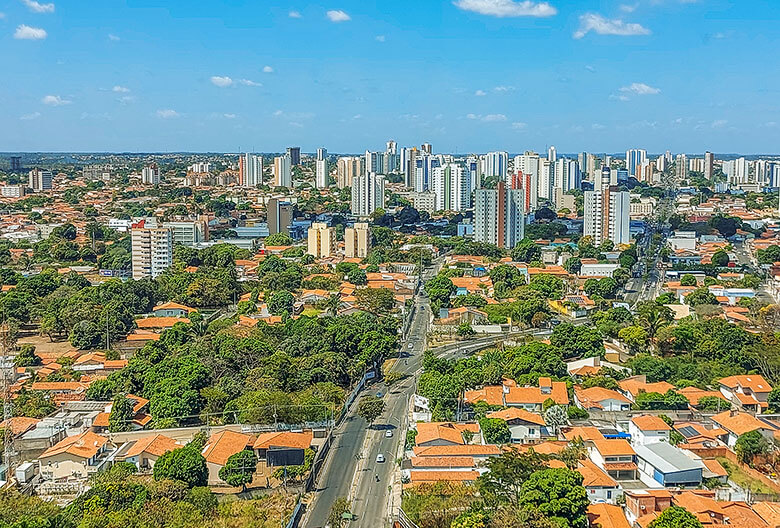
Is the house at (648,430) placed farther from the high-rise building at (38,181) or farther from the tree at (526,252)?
the high-rise building at (38,181)

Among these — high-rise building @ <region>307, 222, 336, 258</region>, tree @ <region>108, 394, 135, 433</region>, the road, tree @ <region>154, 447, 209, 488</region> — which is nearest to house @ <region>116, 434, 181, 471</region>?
tree @ <region>154, 447, 209, 488</region>

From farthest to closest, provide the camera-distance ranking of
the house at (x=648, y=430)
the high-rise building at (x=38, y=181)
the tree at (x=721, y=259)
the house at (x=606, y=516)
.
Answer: the high-rise building at (x=38, y=181), the tree at (x=721, y=259), the house at (x=648, y=430), the house at (x=606, y=516)

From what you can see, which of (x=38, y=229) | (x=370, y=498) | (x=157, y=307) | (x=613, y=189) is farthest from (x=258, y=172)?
(x=370, y=498)

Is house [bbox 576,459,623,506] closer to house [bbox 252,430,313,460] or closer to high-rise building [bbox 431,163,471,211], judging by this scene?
house [bbox 252,430,313,460]

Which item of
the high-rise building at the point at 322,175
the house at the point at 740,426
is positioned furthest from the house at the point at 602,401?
the high-rise building at the point at 322,175

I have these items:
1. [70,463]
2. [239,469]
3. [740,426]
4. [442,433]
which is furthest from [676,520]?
[70,463]

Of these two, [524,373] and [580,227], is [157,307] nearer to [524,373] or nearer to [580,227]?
[524,373]
